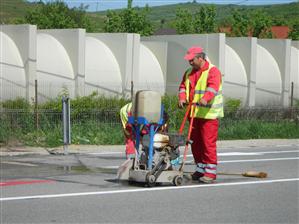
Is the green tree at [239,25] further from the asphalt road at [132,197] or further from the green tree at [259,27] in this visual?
the asphalt road at [132,197]

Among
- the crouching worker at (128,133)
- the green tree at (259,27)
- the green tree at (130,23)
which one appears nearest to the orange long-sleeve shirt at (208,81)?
the crouching worker at (128,133)

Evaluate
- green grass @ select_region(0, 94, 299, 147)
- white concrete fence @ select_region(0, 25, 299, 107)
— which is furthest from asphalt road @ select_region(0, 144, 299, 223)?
white concrete fence @ select_region(0, 25, 299, 107)

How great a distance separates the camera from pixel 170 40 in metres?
29.6

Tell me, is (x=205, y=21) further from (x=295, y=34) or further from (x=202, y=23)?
(x=295, y=34)

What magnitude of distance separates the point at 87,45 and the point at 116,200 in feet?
57.8

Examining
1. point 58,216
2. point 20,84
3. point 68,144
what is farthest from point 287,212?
point 20,84

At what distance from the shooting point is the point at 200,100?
433 inches

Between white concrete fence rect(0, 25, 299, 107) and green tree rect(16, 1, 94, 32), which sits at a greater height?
green tree rect(16, 1, 94, 32)

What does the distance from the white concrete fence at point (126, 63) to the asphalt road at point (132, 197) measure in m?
9.91

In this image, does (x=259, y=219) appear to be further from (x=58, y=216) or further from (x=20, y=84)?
(x=20, y=84)

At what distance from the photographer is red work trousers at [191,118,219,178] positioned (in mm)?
11250

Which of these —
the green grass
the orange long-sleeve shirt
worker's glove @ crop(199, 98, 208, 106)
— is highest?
the orange long-sleeve shirt

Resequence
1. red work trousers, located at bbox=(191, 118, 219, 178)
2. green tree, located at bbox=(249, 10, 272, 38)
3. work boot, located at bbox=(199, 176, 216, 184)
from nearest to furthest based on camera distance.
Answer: red work trousers, located at bbox=(191, 118, 219, 178), work boot, located at bbox=(199, 176, 216, 184), green tree, located at bbox=(249, 10, 272, 38)

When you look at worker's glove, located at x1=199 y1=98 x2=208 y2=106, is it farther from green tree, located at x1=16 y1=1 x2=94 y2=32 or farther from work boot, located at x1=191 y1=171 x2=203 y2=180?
green tree, located at x1=16 y1=1 x2=94 y2=32
